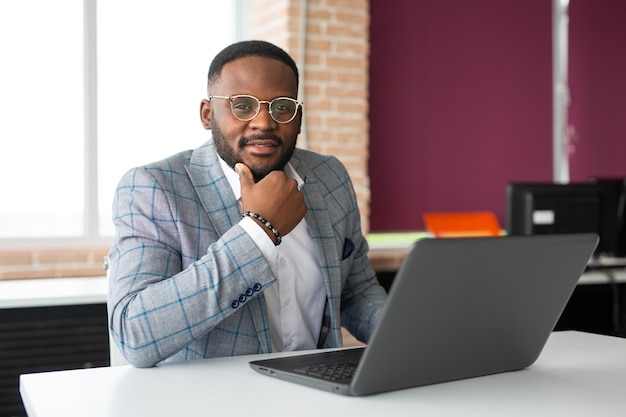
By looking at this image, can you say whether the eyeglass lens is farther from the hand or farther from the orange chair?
the orange chair

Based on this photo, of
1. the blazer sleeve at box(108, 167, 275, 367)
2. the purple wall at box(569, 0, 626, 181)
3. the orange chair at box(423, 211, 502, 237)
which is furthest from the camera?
the purple wall at box(569, 0, 626, 181)

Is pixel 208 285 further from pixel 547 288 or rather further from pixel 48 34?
pixel 48 34

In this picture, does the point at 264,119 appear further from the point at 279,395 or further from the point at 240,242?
the point at 279,395

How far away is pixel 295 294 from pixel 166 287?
426 millimetres

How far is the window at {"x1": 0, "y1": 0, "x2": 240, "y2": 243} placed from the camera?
166 inches

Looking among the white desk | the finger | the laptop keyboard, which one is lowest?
the white desk

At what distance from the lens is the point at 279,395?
113cm

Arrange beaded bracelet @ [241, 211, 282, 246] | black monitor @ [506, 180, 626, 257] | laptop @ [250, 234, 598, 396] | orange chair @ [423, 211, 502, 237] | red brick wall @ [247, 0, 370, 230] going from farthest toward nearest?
orange chair @ [423, 211, 502, 237] → red brick wall @ [247, 0, 370, 230] → black monitor @ [506, 180, 626, 257] → beaded bracelet @ [241, 211, 282, 246] → laptop @ [250, 234, 598, 396]

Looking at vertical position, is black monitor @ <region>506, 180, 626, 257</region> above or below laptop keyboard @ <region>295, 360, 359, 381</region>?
above

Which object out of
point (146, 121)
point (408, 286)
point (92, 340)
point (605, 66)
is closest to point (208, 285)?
point (408, 286)

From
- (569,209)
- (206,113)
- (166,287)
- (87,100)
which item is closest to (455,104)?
(569,209)

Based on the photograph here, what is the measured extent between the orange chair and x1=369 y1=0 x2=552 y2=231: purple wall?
0.14m

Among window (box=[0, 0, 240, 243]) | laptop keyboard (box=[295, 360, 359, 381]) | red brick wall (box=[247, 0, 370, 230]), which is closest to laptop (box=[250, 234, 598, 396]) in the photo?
laptop keyboard (box=[295, 360, 359, 381])

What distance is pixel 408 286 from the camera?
1.03 meters
